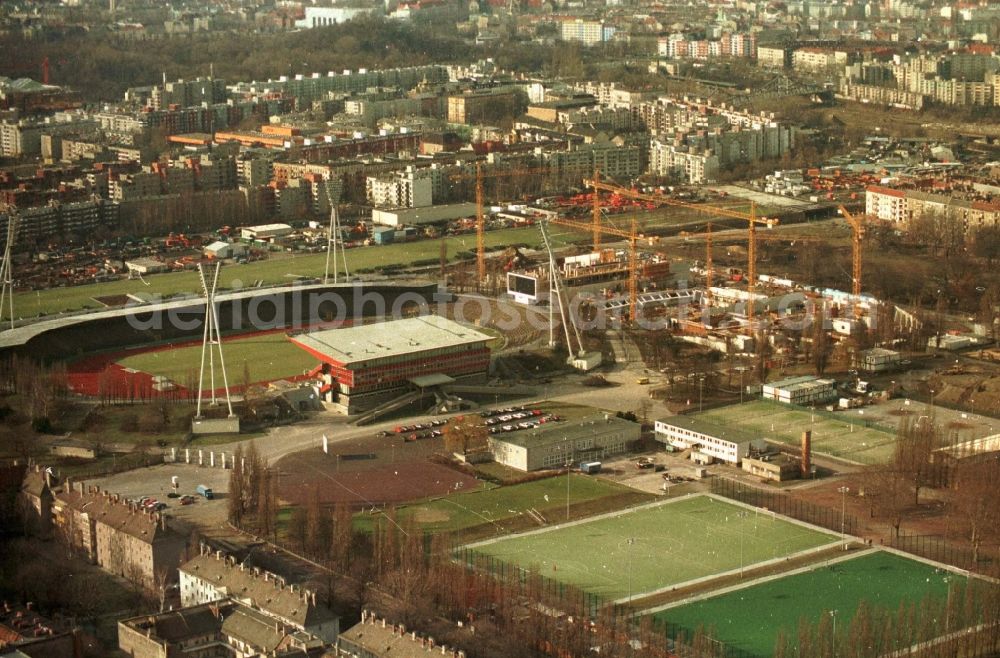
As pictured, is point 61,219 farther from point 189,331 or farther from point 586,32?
point 586,32

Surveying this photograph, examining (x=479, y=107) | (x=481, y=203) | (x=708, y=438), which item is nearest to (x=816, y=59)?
(x=479, y=107)

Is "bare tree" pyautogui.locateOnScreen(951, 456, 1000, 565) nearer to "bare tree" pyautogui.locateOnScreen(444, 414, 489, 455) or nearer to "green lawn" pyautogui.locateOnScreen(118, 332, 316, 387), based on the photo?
"bare tree" pyautogui.locateOnScreen(444, 414, 489, 455)

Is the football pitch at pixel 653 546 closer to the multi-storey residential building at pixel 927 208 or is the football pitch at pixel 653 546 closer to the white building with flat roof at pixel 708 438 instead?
the white building with flat roof at pixel 708 438

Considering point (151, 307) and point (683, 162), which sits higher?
point (683, 162)

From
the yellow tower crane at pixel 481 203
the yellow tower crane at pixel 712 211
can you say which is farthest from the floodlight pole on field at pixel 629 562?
the yellow tower crane at pixel 481 203

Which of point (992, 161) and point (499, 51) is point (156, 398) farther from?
point (499, 51)

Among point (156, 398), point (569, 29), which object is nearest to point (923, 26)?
point (569, 29)
